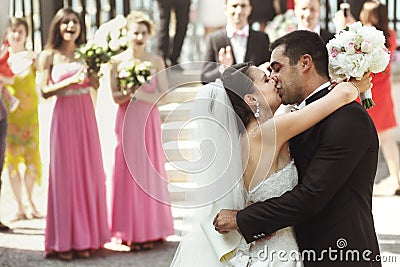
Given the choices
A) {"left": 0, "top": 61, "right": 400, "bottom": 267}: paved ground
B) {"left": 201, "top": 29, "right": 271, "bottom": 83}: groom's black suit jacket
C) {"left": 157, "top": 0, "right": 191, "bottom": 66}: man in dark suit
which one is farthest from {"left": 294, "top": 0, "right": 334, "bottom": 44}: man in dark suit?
{"left": 157, "top": 0, "right": 191, "bottom": 66}: man in dark suit

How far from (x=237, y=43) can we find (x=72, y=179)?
138 centimetres

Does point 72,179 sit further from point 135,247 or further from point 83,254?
point 135,247

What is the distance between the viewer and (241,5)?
17.5 ft

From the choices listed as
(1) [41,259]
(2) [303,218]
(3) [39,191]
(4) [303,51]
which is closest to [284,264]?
(2) [303,218]

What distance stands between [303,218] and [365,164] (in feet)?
0.87

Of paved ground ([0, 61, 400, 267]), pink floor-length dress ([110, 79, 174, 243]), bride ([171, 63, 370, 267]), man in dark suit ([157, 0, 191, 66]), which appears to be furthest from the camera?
man in dark suit ([157, 0, 191, 66])

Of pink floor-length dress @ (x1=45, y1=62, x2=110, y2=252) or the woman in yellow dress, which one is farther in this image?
the woman in yellow dress

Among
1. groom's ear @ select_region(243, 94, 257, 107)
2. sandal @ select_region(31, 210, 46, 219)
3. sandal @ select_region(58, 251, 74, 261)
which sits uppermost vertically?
groom's ear @ select_region(243, 94, 257, 107)

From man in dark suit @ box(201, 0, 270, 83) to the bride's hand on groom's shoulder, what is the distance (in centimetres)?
244

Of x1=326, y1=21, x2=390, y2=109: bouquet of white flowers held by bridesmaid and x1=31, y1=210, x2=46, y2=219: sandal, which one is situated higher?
x1=326, y1=21, x2=390, y2=109: bouquet of white flowers held by bridesmaid

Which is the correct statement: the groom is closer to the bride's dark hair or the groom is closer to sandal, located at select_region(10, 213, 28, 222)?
the bride's dark hair

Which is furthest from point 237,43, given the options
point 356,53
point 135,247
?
point 356,53

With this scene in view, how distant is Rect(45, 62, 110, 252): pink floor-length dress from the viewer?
5.03 m

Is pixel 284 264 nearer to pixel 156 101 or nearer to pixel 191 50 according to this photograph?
pixel 156 101
